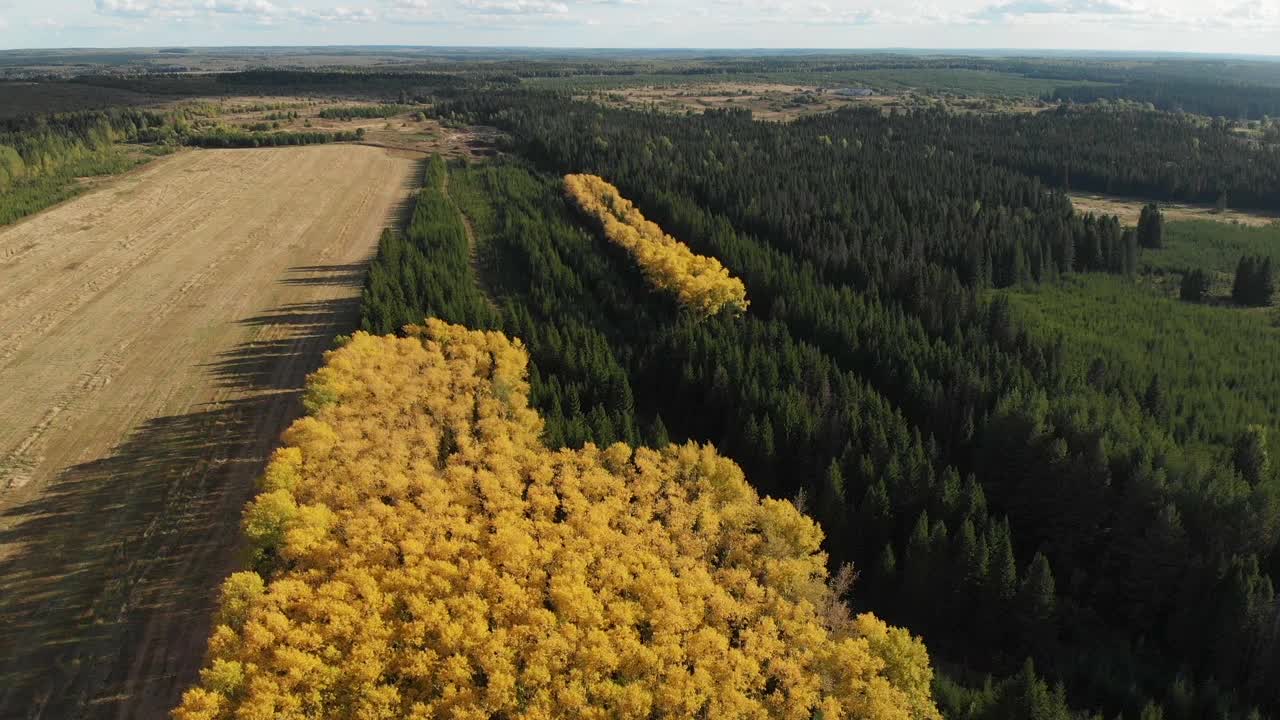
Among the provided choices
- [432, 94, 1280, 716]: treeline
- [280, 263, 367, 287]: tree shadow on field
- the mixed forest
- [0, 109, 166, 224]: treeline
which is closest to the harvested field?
the mixed forest

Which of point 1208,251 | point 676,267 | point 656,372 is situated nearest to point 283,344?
point 656,372

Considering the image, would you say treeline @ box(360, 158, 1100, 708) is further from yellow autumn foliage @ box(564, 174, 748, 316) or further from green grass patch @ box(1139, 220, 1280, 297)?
green grass patch @ box(1139, 220, 1280, 297)

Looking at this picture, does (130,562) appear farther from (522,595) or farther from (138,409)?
(522,595)

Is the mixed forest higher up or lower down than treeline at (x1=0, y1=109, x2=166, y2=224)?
lower down

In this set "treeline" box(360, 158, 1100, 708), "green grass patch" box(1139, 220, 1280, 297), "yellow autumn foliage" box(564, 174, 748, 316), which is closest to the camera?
"treeline" box(360, 158, 1100, 708)

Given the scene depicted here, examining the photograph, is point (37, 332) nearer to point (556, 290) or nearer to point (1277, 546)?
point (556, 290)

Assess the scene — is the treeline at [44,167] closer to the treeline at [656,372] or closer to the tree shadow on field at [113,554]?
the treeline at [656,372]

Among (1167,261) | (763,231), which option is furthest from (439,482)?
(1167,261)
